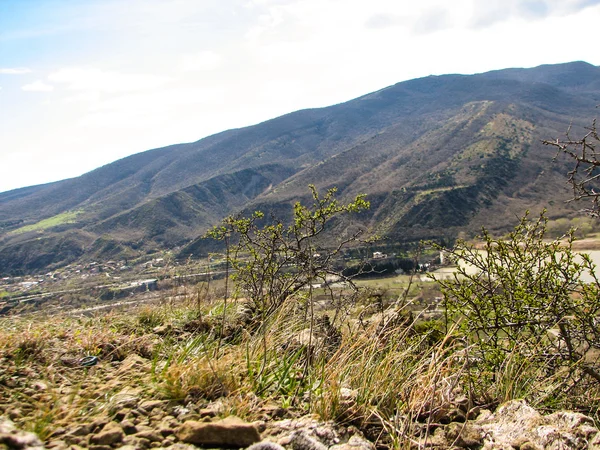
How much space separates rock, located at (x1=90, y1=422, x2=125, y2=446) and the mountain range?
1663 inches

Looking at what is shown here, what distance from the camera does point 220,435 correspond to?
2.27m

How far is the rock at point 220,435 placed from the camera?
2266 mm

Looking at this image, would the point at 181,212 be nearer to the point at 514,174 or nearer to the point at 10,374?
the point at 514,174

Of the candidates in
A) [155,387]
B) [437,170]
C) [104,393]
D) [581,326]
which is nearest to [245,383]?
[155,387]

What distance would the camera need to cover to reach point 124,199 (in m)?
147

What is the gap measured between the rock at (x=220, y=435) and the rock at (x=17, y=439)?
693 millimetres

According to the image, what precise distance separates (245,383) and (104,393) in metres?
0.93

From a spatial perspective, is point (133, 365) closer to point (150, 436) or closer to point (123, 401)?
point (123, 401)

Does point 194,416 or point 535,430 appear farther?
point 194,416

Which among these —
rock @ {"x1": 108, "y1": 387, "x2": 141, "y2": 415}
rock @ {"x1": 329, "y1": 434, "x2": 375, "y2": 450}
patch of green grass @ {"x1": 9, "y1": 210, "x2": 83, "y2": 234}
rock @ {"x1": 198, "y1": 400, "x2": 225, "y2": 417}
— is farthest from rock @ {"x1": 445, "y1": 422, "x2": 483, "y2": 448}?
patch of green grass @ {"x1": 9, "y1": 210, "x2": 83, "y2": 234}

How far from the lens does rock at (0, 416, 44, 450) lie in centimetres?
194

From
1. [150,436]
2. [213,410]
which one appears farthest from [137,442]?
[213,410]

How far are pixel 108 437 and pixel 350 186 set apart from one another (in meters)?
100

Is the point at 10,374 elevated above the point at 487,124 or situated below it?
below
